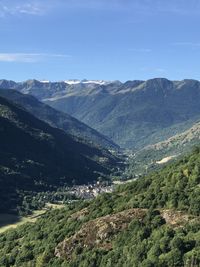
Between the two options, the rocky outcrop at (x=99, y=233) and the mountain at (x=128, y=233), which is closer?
the mountain at (x=128, y=233)

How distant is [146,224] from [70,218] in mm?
39564

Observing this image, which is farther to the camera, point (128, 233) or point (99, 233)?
point (99, 233)

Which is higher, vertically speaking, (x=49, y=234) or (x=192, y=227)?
(x=192, y=227)

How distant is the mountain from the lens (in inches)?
3959

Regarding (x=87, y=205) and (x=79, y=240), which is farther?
(x=87, y=205)

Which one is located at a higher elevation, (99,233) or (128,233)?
(128,233)

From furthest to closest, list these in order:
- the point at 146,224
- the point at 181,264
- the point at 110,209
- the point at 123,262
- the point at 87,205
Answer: the point at 87,205 → the point at 110,209 → the point at 146,224 → the point at 123,262 → the point at 181,264

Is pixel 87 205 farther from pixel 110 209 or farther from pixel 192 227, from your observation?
pixel 192 227

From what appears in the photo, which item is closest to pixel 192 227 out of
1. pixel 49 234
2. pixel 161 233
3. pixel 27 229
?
pixel 161 233

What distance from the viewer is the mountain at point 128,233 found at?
330 ft

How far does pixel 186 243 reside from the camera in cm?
9838

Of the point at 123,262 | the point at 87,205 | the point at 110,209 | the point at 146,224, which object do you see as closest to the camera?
the point at 123,262

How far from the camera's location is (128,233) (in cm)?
11612

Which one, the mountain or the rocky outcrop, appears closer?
the mountain
